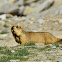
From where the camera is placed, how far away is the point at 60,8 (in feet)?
63.2

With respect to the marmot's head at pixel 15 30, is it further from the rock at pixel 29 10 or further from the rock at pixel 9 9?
the rock at pixel 9 9

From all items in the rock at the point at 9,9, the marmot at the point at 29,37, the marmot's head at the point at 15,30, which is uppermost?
the rock at the point at 9,9

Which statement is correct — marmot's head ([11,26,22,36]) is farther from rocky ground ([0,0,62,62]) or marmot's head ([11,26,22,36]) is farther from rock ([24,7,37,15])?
rock ([24,7,37,15])

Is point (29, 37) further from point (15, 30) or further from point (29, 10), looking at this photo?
point (29, 10)

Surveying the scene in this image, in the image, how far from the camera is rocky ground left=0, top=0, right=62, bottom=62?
23.5 ft

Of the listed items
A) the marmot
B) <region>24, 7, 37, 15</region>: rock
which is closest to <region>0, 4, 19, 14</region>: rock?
<region>24, 7, 37, 15</region>: rock

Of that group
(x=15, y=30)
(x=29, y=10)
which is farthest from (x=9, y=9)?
(x=15, y=30)

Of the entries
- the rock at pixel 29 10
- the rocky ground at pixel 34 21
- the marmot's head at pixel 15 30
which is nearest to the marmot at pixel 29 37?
the marmot's head at pixel 15 30

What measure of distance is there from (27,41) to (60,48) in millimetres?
1698

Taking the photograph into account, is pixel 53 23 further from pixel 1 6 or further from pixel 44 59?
pixel 44 59

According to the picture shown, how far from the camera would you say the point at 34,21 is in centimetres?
1677

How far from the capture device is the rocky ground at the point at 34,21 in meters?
7.17


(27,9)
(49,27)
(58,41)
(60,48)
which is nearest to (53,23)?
(49,27)

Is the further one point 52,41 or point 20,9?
point 20,9
